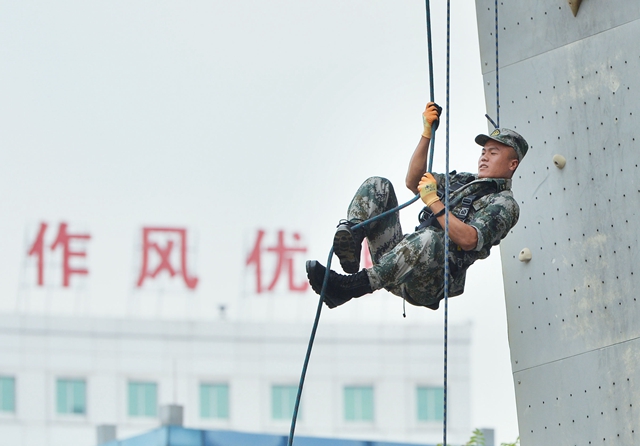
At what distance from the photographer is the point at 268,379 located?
58.6m

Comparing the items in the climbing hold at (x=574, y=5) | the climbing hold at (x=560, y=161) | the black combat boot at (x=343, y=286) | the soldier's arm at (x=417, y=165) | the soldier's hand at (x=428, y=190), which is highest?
the climbing hold at (x=574, y=5)

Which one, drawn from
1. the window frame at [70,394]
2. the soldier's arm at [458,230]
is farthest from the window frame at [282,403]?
the soldier's arm at [458,230]

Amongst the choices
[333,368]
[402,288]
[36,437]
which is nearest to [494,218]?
[402,288]

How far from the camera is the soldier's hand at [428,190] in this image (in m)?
8.06

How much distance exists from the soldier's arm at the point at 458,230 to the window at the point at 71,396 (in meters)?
47.7

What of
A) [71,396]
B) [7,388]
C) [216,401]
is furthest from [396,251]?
[216,401]

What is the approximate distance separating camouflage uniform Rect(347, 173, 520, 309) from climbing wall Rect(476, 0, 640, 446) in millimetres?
883

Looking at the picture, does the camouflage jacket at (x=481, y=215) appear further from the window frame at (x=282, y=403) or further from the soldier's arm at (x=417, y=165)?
the window frame at (x=282, y=403)

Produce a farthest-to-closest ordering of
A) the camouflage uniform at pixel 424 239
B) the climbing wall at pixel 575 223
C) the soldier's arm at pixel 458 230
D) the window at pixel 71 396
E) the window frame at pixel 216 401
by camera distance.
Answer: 1. the window frame at pixel 216 401
2. the window at pixel 71 396
3. the climbing wall at pixel 575 223
4. the camouflage uniform at pixel 424 239
5. the soldier's arm at pixel 458 230

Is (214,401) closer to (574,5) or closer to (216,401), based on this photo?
(216,401)

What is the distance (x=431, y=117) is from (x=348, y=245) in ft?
3.14

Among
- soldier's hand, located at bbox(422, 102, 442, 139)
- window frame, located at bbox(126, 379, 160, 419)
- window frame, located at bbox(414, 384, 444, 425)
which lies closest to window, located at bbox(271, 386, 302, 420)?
window frame, located at bbox(126, 379, 160, 419)

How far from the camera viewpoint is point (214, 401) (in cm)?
5819

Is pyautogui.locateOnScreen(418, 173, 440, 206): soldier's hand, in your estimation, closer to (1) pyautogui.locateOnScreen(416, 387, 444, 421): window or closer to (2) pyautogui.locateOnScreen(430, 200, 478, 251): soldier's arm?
(2) pyautogui.locateOnScreen(430, 200, 478, 251): soldier's arm
